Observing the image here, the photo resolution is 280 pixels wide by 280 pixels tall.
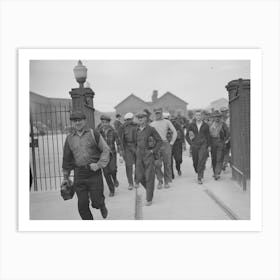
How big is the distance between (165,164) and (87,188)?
783mm

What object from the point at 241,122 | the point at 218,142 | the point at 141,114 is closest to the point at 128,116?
the point at 141,114

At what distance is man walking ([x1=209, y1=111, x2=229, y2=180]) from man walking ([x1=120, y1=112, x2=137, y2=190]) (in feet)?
2.50

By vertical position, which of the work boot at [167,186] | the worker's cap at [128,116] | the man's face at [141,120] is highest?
the worker's cap at [128,116]

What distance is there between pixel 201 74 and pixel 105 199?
1.45 meters

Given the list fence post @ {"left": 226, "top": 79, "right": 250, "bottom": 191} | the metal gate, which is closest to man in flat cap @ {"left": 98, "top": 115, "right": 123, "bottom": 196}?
the metal gate

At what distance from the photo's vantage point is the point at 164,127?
12.2 ft

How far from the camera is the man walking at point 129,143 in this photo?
11.9 ft

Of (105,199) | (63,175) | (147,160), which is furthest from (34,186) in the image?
(147,160)

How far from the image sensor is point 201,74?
11.5 feet

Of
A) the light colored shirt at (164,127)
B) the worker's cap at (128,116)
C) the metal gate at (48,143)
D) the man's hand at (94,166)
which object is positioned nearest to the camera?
the man's hand at (94,166)

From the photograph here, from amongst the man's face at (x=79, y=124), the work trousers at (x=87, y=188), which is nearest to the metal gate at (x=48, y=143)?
the man's face at (x=79, y=124)

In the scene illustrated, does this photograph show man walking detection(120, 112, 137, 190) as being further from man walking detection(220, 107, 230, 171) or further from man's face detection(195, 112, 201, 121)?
man walking detection(220, 107, 230, 171)

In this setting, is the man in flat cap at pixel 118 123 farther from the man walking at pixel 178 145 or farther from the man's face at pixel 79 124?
the man walking at pixel 178 145

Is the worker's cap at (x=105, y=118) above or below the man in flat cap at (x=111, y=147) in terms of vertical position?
above
